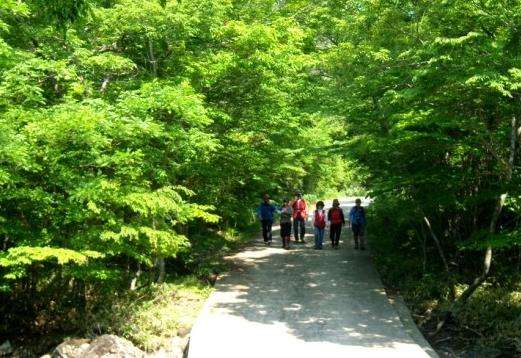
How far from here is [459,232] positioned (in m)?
11.5

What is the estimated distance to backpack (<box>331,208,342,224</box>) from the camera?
1424 cm

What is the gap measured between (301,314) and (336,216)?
5.38 m

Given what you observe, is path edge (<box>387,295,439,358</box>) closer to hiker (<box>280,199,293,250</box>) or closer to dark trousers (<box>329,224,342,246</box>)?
dark trousers (<box>329,224,342,246</box>)

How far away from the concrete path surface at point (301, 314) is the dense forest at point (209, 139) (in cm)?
105

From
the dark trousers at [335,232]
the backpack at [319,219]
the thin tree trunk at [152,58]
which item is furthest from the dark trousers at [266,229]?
the thin tree trunk at [152,58]

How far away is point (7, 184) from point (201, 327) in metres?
4.04

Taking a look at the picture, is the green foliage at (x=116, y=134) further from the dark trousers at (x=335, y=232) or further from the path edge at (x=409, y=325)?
the path edge at (x=409, y=325)

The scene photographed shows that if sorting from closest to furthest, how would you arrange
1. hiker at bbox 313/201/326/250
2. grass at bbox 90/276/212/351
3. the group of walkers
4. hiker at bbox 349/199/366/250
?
grass at bbox 90/276/212/351
hiker at bbox 349/199/366/250
the group of walkers
hiker at bbox 313/201/326/250

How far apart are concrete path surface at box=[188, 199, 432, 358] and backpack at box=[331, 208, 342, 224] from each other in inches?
47.5

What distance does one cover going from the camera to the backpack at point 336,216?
561 inches

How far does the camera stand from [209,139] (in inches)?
380

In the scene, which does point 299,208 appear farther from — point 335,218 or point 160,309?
point 160,309

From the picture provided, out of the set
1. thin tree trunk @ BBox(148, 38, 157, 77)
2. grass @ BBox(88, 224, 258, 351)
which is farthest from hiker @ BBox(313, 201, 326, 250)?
thin tree trunk @ BBox(148, 38, 157, 77)

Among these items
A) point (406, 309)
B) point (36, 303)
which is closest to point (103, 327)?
A: point (36, 303)
